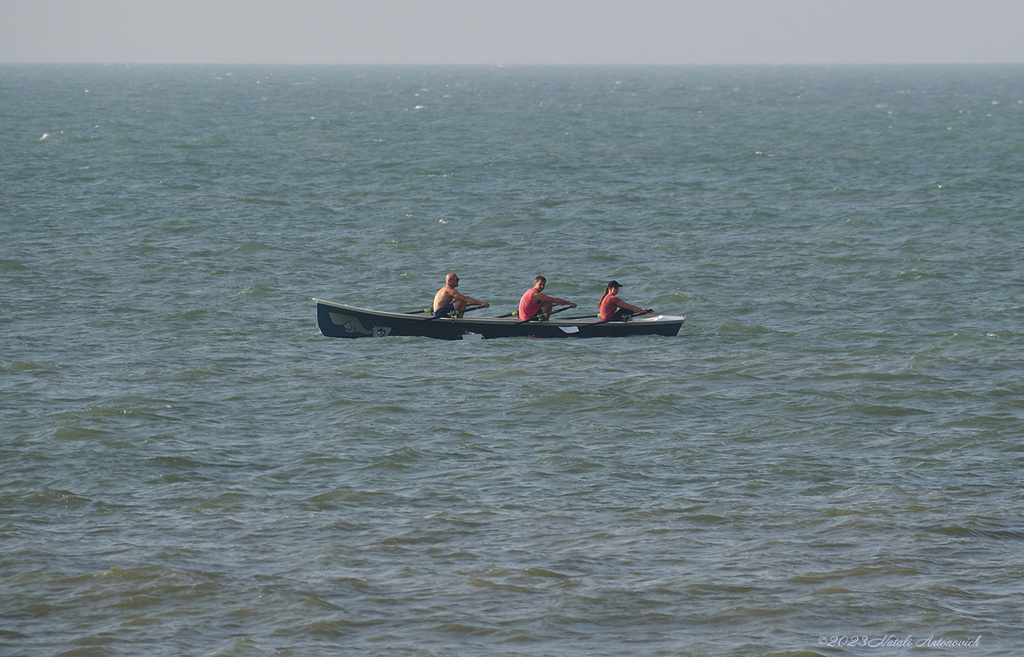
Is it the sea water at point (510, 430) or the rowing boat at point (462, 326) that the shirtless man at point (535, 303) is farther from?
the sea water at point (510, 430)

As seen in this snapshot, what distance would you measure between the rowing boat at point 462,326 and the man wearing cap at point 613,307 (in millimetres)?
132

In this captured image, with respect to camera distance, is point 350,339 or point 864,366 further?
point 350,339

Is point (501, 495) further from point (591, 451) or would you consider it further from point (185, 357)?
point (185, 357)

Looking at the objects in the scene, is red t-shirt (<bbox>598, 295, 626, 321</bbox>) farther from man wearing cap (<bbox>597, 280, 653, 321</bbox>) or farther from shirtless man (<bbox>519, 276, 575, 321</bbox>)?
shirtless man (<bbox>519, 276, 575, 321</bbox>)

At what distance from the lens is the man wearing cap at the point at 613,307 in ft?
92.6

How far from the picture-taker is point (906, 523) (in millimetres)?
17875

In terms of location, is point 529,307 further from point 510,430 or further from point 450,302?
point 510,430

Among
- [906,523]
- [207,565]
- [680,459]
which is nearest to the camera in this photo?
[207,565]

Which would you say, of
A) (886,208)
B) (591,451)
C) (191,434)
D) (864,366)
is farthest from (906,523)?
(886,208)

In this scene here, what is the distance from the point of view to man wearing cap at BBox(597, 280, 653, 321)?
92.6 ft

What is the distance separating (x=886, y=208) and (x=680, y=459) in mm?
30066

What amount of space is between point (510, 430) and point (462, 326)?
21.1 ft

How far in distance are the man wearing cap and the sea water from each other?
2.03ft

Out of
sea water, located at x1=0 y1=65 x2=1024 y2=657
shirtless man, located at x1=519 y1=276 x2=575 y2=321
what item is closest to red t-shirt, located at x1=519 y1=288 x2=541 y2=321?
shirtless man, located at x1=519 y1=276 x2=575 y2=321
